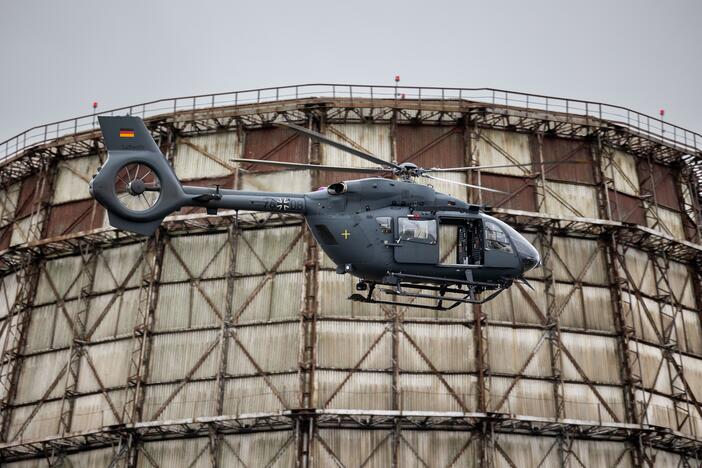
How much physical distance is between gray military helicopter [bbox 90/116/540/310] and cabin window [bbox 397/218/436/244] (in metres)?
0.03

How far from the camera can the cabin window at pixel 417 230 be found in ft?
92.2

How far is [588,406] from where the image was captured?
40.2 metres

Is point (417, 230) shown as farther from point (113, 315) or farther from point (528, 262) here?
point (113, 315)

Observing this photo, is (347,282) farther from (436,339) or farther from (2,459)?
(2,459)

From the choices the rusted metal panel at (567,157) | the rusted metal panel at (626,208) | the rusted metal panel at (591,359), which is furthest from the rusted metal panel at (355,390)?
the rusted metal panel at (626,208)

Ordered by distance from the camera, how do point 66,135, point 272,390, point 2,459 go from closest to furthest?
point 272,390 < point 2,459 < point 66,135

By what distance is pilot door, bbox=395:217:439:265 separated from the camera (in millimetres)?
27922

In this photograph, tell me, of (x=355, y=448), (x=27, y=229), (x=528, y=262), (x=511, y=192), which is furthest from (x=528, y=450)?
(x=27, y=229)

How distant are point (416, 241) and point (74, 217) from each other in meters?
22.7

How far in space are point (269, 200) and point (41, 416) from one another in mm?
19685

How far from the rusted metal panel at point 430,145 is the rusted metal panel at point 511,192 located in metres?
1.57

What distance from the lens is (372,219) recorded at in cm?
2830

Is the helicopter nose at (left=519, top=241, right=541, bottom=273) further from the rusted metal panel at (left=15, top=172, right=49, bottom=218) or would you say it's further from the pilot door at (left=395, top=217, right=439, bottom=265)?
the rusted metal panel at (left=15, top=172, right=49, bottom=218)

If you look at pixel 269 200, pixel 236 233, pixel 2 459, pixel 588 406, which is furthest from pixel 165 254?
pixel 588 406
